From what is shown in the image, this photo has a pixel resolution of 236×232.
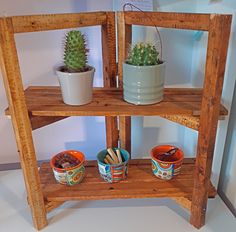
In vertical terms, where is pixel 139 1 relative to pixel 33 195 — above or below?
above

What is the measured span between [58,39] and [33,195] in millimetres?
601

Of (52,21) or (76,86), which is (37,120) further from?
(52,21)

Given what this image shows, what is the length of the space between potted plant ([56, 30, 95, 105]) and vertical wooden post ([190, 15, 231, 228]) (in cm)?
34

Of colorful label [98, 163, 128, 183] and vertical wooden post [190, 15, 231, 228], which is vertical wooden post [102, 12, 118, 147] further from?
vertical wooden post [190, 15, 231, 228]

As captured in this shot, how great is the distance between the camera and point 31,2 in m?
0.98

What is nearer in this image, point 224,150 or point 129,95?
point 129,95

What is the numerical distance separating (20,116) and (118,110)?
0.28 metres

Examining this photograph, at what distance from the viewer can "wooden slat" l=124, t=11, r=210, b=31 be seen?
66 cm

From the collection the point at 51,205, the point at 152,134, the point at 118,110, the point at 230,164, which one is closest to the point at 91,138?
the point at 152,134

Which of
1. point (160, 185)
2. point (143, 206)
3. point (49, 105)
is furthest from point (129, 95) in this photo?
point (143, 206)

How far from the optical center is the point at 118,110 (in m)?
0.77

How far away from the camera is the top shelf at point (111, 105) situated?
30.0 inches

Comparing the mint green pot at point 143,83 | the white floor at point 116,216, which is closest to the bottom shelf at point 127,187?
the white floor at point 116,216

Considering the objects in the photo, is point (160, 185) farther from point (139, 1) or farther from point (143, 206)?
point (139, 1)
